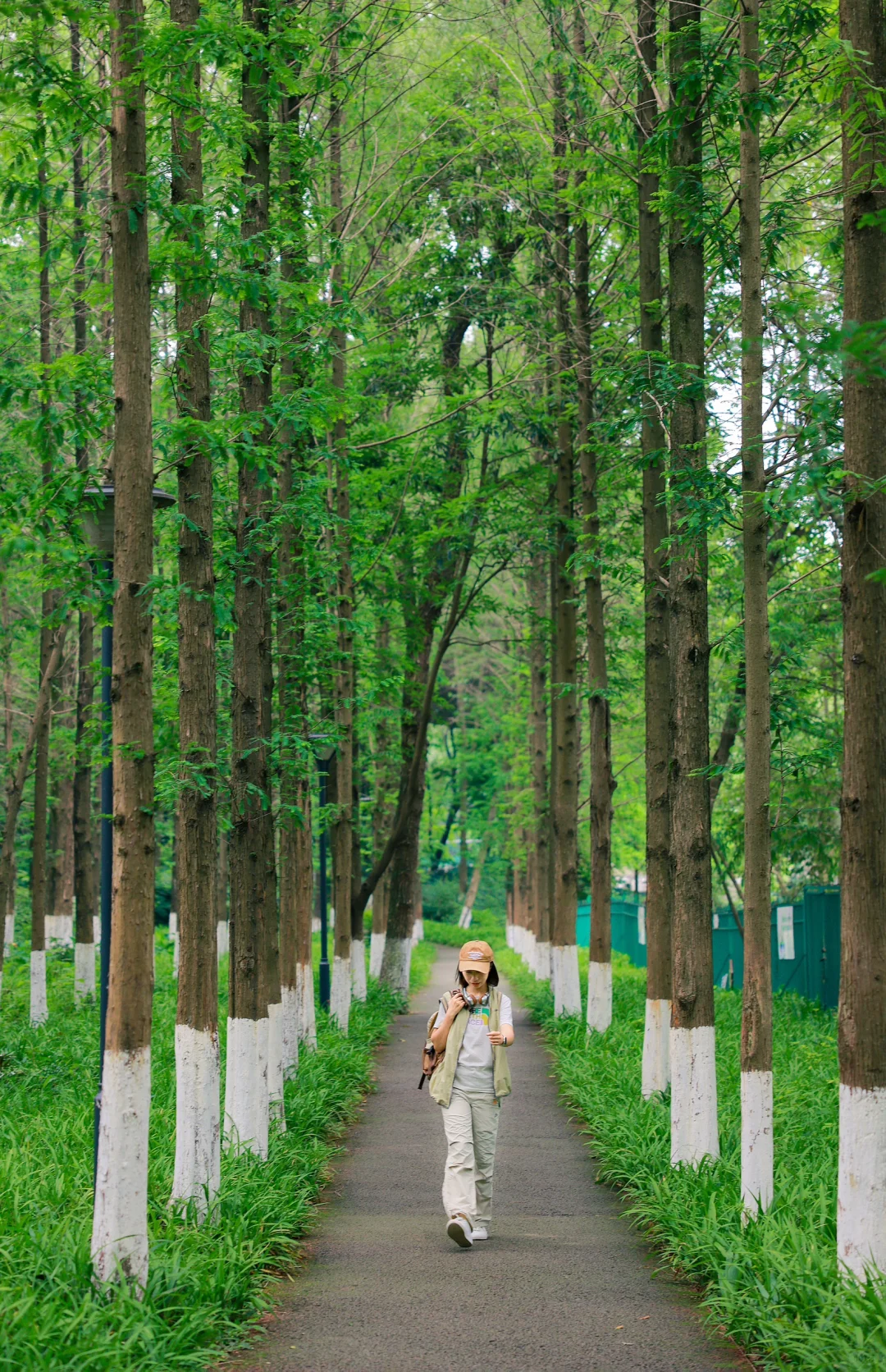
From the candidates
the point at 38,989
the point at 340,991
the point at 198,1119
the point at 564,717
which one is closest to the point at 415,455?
the point at 564,717

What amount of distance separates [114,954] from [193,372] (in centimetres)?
396


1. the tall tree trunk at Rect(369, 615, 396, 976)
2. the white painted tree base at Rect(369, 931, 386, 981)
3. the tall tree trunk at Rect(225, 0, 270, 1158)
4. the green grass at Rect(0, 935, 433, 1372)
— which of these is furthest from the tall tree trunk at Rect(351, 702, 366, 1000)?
the tall tree trunk at Rect(225, 0, 270, 1158)

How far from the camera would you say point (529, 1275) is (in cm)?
757

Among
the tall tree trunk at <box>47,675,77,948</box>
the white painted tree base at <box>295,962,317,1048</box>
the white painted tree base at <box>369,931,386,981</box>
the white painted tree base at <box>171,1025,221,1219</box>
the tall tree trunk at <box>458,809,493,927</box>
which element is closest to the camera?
the white painted tree base at <box>171,1025,221,1219</box>

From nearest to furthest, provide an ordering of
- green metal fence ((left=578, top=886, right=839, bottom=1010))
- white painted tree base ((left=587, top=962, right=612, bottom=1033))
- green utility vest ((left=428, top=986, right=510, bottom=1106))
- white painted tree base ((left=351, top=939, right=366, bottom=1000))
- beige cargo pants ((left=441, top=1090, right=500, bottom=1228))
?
beige cargo pants ((left=441, top=1090, right=500, bottom=1228)) < green utility vest ((left=428, top=986, right=510, bottom=1106)) < white painted tree base ((left=587, top=962, right=612, bottom=1033)) < green metal fence ((left=578, top=886, right=839, bottom=1010)) < white painted tree base ((left=351, top=939, right=366, bottom=1000))

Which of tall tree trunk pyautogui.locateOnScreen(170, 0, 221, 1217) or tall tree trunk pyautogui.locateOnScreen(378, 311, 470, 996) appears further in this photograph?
tall tree trunk pyautogui.locateOnScreen(378, 311, 470, 996)

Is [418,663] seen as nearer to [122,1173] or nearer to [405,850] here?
[405,850]

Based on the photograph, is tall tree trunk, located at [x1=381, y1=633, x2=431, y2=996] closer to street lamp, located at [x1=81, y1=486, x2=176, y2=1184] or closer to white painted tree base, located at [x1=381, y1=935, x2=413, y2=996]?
white painted tree base, located at [x1=381, y1=935, x2=413, y2=996]

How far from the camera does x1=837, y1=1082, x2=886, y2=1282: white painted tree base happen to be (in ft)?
20.7

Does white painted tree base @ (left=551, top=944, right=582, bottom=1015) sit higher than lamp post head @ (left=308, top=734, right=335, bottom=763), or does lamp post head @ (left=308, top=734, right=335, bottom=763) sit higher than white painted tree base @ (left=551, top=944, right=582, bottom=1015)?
lamp post head @ (left=308, top=734, right=335, bottom=763)

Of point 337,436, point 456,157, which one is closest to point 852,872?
point 337,436

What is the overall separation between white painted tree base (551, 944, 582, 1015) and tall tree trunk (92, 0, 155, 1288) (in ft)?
45.4

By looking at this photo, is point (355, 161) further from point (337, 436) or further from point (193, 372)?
point (193, 372)

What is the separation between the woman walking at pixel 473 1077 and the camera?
8406 mm
